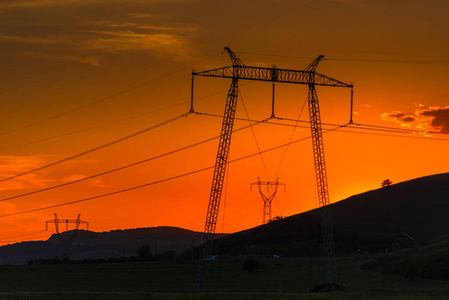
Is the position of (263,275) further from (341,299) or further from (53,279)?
(341,299)

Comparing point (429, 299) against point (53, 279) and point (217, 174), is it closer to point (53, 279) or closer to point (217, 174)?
point (217, 174)

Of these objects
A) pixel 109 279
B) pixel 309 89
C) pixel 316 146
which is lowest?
pixel 109 279

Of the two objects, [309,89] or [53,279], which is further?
[53,279]

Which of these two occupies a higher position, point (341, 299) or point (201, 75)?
point (201, 75)

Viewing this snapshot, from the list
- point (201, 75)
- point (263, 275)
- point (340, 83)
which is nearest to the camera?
point (201, 75)

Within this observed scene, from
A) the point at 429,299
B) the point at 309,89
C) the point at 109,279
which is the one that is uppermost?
the point at 309,89

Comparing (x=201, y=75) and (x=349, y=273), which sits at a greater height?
(x=201, y=75)

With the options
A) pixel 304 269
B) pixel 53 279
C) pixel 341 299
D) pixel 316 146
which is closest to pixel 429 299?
pixel 341 299

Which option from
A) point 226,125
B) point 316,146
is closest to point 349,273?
point 316,146

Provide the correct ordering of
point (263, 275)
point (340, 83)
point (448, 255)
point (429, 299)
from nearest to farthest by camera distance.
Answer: point (429, 299)
point (340, 83)
point (448, 255)
point (263, 275)

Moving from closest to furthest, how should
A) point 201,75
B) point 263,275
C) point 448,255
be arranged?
point 201,75, point 448,255, point 263,275

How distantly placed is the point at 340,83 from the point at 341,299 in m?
40.6

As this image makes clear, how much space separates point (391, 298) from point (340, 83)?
41.0 metres

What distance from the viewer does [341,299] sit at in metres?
90.9
